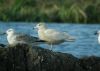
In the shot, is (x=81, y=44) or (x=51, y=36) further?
(x=81, y=44)

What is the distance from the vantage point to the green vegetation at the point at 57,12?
100 ft

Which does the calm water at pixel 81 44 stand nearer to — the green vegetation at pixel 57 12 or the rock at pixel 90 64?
the green vegetation at pixel 57 12

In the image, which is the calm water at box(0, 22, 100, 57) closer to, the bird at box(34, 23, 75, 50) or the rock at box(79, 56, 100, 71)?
the bird at box(34, 23, 75, 50)

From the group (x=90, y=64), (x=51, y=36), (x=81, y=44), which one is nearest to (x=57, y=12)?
(x=81, y=44)

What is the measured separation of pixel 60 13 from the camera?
3094cm

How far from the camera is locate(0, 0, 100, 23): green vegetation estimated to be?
3048cm

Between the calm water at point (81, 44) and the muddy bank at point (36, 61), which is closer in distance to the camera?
the muddy bank at point (36, 61)

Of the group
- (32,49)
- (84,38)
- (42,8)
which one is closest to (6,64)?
(32,49)

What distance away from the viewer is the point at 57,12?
31.2m

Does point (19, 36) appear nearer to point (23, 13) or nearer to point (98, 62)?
point (98, 62)

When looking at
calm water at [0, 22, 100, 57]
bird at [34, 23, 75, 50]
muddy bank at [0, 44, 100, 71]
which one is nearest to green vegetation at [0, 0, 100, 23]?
calm water at [0, 22, 100, 57]

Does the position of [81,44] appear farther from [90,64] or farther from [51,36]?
[90,64]

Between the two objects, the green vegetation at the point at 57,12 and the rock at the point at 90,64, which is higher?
the rock at the point at 90,64

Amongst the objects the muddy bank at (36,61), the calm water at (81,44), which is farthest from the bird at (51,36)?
the muddy bank at (36,61)
